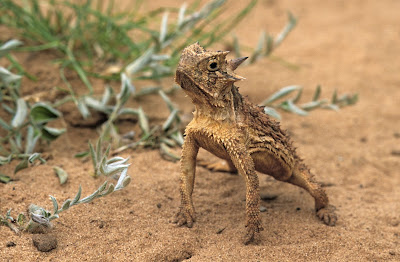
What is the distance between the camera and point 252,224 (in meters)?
3.20

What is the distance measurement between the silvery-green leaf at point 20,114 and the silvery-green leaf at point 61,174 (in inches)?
22.0

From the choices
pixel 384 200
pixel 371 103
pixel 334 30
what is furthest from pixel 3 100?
pixel 334 30

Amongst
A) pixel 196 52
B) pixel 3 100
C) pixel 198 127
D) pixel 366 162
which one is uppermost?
pixel 196 52

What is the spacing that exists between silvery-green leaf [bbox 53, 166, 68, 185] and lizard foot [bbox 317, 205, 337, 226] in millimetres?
2021

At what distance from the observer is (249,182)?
312 cm

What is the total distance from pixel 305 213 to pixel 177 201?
1031 millimetres

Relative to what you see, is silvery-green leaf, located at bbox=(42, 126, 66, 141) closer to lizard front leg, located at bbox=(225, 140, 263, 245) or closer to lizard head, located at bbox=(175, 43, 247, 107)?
lizard head, located at bbox=(175, 43, 247, 107)

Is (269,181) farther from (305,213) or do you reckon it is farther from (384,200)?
(384,200)

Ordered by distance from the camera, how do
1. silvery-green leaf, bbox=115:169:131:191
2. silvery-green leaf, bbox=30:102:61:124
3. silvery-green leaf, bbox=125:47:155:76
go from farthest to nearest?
silvery-green leaf, bbox=125:47:155:76 < silvery-green leaf, bbox=30:102:61:124 < silvery-green leaf, bbox=115:169:131:191

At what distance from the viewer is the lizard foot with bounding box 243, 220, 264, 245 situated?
3.20m

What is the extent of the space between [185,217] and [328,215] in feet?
3.71

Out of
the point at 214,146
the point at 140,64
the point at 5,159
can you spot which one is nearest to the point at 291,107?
the point at 140,64

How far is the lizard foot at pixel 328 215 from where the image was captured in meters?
3.65

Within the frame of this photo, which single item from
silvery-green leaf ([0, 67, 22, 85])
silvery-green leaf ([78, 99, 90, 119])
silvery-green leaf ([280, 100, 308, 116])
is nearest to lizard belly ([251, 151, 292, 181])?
silvery-green leaf ([280, 100, 308, 116])
